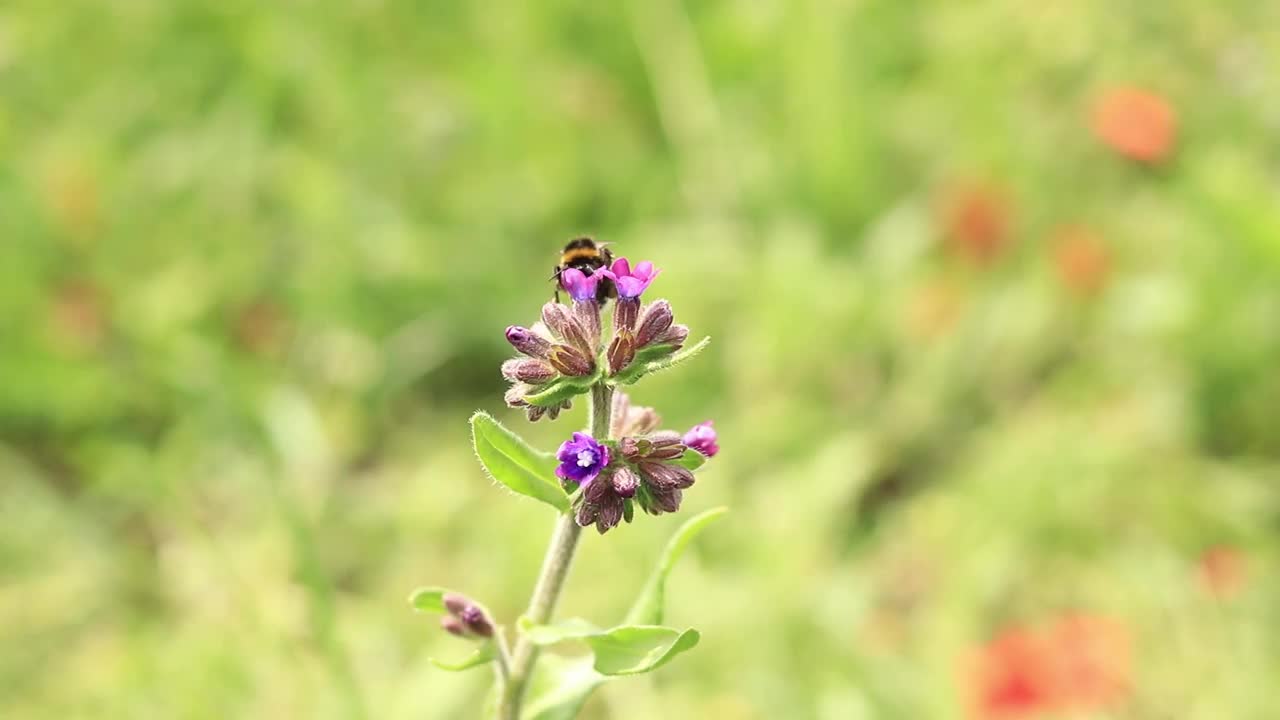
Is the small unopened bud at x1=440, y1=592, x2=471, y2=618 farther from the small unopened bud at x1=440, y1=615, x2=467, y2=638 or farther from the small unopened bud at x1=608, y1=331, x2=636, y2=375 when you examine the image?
the small unopened bud at x1=608, y1=331, x2=636, y2=375

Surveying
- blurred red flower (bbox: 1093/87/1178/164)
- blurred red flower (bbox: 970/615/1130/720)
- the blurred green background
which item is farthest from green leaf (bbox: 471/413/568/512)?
blurred red flower (bbox: 1093/87/1178/164)

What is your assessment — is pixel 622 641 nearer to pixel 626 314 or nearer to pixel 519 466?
pixel 519 466

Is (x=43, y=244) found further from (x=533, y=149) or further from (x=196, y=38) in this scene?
(x=533, y=149)

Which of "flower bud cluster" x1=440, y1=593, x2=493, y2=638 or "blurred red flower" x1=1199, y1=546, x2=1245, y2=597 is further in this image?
"blurred red flower" x1=1199, y1=546, x2=1245, y2=597

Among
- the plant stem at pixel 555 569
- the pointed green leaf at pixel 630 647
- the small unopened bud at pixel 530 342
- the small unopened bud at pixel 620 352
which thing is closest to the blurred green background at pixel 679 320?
the plant stem at pixel 555 569

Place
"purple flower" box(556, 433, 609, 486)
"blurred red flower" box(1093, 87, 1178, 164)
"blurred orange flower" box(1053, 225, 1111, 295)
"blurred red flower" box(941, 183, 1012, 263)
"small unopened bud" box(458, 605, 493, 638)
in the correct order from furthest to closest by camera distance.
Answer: "blurred red flower" box(1093, 87, 1178, 164) → "blurred red flower" box(941, 183, 1012, 263) → "blurred orange flower" box(1053, 225, 1111, 295) → "small unopened bud" box(458, 605, 493, 638) → "purple flower" box(556, 433, 609, 486)

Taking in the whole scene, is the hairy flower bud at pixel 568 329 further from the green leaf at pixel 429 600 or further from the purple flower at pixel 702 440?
the green leaf at pixel 429 600

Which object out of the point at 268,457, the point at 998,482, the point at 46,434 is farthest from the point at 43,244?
the point at 998,482
